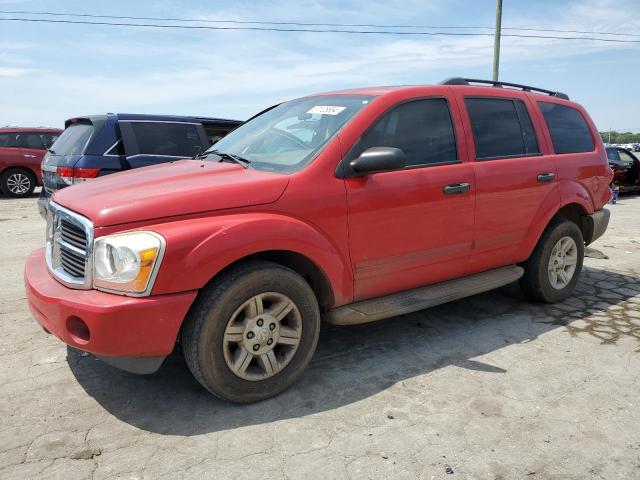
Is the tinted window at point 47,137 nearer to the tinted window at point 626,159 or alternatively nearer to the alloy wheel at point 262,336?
the alloy wheel at point 262,336

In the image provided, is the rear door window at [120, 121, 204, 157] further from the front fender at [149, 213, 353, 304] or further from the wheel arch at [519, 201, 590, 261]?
the wheel arch at [519, 201, 590, 261]

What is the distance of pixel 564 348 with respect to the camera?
378 centimetres

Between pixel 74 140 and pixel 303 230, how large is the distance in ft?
16.0

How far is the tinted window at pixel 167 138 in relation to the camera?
6692 millimetres

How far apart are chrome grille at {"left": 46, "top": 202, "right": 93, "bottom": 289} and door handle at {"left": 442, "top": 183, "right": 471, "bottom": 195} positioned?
230 centimetres

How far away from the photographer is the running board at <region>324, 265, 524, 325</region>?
330 cm

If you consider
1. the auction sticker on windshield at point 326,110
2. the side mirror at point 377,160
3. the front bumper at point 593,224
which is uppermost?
the auction sticker on windshield at point 326,110

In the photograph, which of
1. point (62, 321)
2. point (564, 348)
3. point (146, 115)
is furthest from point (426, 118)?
point (146, 115)

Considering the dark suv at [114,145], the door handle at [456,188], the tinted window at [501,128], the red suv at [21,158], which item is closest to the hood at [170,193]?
the door handle at [456,188]

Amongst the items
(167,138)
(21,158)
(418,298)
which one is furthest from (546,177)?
(21,158)

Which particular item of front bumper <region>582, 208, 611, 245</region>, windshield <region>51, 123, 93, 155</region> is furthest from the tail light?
front bumper <region>582, 208, 611, 245</region>

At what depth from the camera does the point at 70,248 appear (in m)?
2.86

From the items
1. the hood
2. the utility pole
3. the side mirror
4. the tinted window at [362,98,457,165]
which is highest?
the utility pole

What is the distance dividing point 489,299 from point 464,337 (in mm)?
1098
